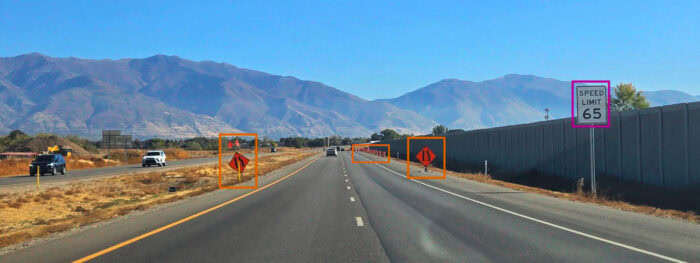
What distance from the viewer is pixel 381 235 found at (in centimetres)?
1255

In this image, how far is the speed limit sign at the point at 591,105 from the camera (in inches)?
891

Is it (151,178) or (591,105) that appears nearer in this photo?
(591,105)

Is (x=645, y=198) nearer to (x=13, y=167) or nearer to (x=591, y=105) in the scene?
(x=591, y=105)

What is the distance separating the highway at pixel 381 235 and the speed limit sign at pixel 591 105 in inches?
172

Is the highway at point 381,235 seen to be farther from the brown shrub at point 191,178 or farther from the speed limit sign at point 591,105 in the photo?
the brown shrub at point 191,178

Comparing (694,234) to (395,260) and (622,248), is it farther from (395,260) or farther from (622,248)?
(395,260)

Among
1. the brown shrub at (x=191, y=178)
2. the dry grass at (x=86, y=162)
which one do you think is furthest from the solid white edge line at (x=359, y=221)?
the dry grass at (x=86, y=162)

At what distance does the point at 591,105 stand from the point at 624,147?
12.0 feet

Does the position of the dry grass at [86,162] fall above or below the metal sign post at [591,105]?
below

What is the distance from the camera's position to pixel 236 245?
36.9ft

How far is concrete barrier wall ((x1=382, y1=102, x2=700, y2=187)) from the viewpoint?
67.9 feet

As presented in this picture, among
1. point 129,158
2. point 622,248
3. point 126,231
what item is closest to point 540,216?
point 622,248

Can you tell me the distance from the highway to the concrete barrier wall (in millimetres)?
4194

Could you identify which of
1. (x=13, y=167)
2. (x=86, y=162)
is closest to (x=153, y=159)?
(x=86, y=162)
